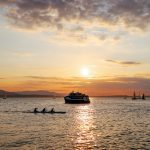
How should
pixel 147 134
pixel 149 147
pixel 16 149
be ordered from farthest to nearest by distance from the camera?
pixel 147 134, pixel 149 147, pixel 16 149

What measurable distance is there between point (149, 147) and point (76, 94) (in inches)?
6091

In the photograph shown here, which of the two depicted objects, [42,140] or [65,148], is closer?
[65,148]

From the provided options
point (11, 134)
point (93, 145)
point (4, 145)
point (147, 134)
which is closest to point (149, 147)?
point (93, 145)

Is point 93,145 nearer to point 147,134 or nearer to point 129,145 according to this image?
point 129,145

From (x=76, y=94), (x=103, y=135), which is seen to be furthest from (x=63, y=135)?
(x=76, y=94)

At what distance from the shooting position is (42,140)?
4725cm

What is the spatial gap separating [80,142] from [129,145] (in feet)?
21.1

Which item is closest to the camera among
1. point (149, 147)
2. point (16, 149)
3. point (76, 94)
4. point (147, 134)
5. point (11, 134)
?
point (16, 149)

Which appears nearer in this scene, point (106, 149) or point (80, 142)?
point (106, 149)

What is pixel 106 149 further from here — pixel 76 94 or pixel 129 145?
pixel 76 94

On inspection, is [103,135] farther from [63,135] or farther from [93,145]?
[93,145]

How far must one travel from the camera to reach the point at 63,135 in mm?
53656

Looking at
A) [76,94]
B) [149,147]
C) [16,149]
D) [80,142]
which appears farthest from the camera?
[76,94]

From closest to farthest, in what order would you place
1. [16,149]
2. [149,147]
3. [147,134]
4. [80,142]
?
[16,149], [149,147], [80,142], [147,134]
